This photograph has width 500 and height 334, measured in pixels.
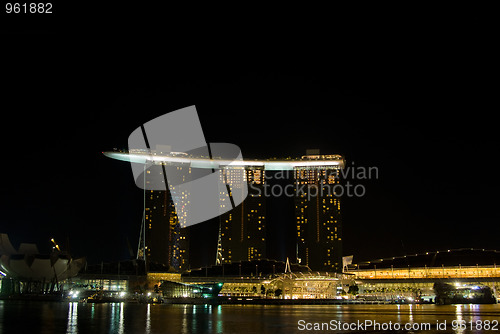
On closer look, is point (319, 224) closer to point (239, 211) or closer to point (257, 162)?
point (239, 211)

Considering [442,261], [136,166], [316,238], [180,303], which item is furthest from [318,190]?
[180,303]

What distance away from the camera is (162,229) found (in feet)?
523

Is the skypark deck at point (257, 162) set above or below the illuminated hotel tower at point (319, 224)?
above

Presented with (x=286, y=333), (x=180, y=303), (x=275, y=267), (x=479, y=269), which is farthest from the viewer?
(x=275, y=267)

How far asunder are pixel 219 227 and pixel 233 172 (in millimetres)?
18990

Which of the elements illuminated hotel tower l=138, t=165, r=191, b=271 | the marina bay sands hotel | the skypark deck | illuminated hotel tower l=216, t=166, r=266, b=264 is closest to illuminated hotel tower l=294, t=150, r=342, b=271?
the marina bay sands hotel

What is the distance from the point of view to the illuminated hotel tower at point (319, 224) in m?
161

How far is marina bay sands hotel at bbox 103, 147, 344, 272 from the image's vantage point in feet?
524

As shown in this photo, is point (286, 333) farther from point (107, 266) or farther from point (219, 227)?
point (219, 227)

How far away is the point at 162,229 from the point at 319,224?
1807 inches

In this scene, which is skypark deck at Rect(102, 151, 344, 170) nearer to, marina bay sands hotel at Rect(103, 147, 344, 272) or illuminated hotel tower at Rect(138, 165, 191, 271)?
marina bay sands hotel at Rect(103, 147, 344, 272)

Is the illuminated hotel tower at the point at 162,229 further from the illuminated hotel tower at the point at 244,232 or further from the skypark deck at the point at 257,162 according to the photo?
the illuminated hotel tower at the point at 244,232

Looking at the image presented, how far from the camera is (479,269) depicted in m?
134

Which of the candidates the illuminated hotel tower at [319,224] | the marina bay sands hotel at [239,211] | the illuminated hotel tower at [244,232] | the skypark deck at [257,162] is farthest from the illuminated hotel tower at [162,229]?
the illuminated hotel tower at [319,224]
